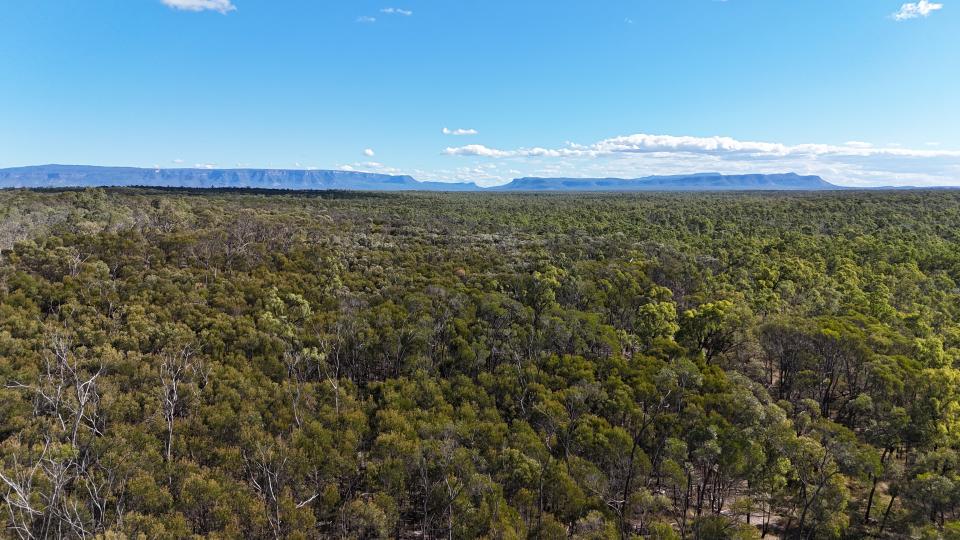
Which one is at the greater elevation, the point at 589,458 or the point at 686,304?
the point at 686,304

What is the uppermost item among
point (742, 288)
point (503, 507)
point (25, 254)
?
point (25, 254)

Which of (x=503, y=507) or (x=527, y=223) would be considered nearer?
(x=503, y=507)

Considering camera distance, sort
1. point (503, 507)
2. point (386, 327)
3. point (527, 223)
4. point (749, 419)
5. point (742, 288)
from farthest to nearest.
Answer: point (527, 223), point (742, 288), point (386, 327), point (749, 419), point (503, 507)

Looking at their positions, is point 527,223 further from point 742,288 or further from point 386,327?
point 386,327

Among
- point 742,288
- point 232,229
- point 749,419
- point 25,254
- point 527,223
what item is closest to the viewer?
point 749,419

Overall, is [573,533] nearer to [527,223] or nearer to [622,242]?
[622,242]

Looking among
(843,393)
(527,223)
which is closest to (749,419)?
(843,393)

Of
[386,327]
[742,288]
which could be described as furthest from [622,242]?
[386,327]
